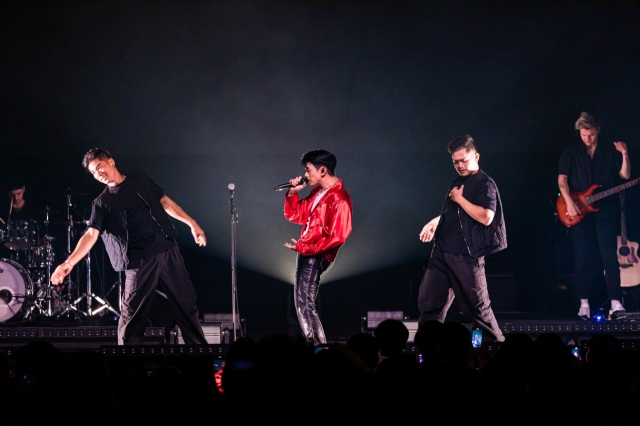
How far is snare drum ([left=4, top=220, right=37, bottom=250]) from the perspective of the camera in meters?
9.95

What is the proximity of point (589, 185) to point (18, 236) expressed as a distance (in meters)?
7.47

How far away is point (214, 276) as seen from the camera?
10570 millimetres

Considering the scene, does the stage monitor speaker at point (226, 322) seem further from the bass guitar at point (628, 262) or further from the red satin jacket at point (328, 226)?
the bass guitar at point (628, 262)

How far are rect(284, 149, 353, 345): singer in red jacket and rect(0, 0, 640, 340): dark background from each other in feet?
10.1

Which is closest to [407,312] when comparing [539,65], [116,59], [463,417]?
Answer: [539,65]

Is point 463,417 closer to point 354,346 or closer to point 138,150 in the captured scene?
point 354,346

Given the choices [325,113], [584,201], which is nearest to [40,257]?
[325,113]

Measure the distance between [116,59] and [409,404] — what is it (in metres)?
7.88

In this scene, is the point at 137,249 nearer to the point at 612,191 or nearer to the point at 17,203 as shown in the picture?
the point at 17,203

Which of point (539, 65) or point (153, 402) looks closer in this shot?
point (153, 402)

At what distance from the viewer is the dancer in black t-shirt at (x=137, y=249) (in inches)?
279

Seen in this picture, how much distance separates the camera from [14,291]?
970cm

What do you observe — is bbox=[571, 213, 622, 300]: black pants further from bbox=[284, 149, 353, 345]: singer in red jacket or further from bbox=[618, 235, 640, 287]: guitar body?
bbox=[284, 149, 353, 345]: singer in red jacket

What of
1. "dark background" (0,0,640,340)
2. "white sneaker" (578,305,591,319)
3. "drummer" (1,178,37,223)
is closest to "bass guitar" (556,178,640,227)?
"dark background" (0,0,640,340)
